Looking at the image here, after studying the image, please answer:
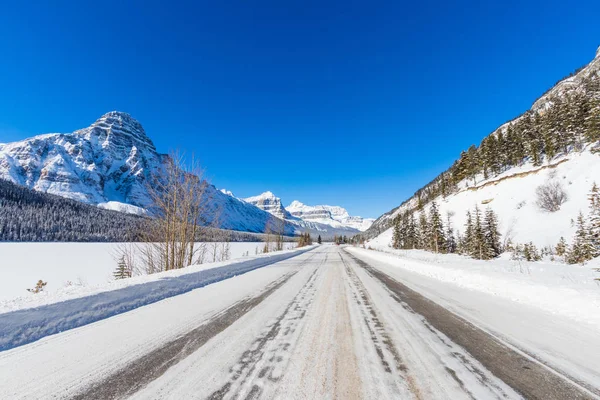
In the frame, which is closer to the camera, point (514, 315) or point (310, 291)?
point (514, 315)

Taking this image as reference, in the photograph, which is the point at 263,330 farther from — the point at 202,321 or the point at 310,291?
the point at 310,291

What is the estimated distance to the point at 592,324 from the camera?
4676mm

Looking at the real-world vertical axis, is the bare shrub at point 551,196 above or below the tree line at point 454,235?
above

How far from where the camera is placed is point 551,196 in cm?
3828

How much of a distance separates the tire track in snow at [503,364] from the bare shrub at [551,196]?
4652 cm

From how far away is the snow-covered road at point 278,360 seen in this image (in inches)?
97.6

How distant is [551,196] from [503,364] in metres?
49.7

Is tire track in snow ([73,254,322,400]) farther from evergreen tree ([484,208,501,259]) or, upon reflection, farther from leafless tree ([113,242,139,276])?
evergreen tree ([484,208,501,259])

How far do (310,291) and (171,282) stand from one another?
419 centimetres

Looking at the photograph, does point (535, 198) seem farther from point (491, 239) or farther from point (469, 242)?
point (491, 239)

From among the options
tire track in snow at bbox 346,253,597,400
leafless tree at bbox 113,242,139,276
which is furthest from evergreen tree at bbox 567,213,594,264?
leafless tree at bbox 113,242,139,276

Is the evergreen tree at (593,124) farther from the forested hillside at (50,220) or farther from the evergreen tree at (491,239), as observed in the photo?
the forested hillside at (50,220)

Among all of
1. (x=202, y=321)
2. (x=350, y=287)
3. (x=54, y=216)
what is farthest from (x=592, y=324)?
Answer: (x=54, y=216)

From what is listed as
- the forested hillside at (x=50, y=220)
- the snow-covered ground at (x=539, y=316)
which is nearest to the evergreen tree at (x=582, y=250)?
the snow-covered ground at (x=539, y=316)
